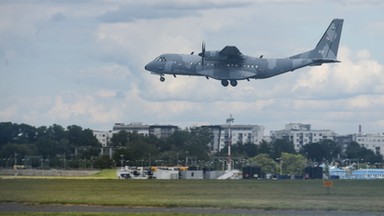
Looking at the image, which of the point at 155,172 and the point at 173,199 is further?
the point at 155,172

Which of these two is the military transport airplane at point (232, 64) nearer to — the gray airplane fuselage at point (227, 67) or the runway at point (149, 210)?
the gray airplane fuselage at point (227, 67)

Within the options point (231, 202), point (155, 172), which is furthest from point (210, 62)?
point (231, 202)

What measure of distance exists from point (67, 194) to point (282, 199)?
16.3 metres

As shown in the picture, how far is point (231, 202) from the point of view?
75812 mm

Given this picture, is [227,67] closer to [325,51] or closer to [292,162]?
[325,51]

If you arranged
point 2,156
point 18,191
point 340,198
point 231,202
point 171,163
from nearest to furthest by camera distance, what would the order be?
point 231,202, point 340,198, point 18,191, point 2,156, point 171,163

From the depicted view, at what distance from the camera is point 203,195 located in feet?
282

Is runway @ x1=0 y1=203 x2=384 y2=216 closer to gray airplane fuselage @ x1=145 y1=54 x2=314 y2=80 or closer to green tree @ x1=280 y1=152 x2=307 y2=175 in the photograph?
gray airplane fuselage @ x1=145 y1=54 x2=314 y2=80

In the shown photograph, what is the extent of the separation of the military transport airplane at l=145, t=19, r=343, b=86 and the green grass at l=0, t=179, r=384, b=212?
1803cm

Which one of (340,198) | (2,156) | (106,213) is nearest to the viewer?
(106,213)

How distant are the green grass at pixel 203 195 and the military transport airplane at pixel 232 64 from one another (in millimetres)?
18031

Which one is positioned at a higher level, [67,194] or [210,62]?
[210,62]

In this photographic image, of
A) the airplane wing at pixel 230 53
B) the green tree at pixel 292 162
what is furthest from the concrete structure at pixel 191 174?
the green tree at pixel 292 162

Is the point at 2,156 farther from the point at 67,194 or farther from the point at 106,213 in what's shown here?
the point at 106,213
